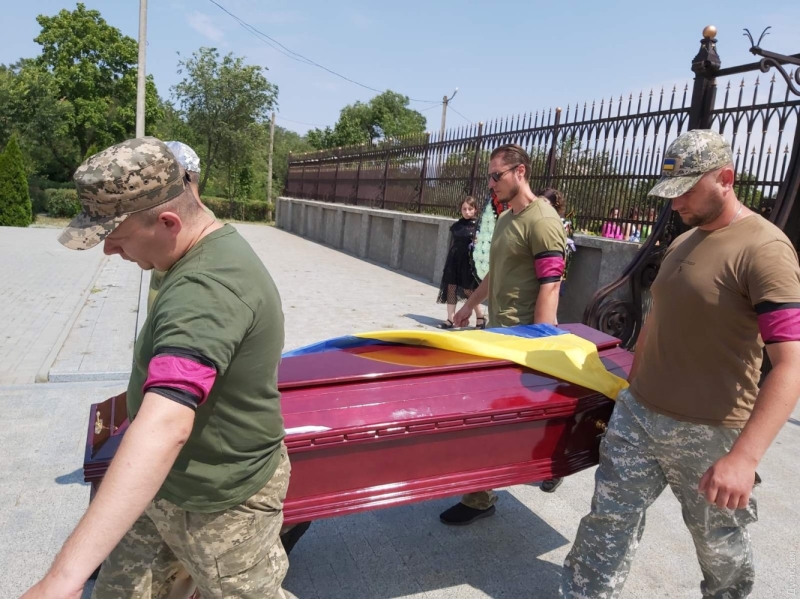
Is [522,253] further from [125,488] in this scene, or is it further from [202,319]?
[125,488]

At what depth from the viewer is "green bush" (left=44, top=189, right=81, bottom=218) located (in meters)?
24.2

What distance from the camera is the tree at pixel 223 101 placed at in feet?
95.3

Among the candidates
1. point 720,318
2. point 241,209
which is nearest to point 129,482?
point 720,318

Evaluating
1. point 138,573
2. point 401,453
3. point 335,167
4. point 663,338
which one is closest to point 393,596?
point 401,453

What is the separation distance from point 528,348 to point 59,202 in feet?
84.6

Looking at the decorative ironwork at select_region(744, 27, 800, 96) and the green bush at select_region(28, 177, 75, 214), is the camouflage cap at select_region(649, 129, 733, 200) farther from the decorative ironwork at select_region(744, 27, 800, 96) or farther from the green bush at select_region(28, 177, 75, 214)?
the green bush at select_region(28, 177, 75, 214)

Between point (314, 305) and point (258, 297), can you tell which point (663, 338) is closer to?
point (258, 297)

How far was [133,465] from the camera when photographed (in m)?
1.18

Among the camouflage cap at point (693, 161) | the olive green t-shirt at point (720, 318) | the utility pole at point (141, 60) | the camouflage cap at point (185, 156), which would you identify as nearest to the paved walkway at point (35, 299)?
the camouflage cap at point (185, 156)

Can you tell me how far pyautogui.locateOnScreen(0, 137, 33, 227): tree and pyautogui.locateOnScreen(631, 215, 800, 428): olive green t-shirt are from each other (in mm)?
21140

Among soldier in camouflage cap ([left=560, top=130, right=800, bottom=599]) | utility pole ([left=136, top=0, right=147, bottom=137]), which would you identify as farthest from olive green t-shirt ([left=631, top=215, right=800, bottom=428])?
utility pole ([left=136, top=0, right=147, bottom=137])

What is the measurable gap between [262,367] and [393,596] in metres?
1.52

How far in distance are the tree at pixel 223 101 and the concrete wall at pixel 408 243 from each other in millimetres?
6252

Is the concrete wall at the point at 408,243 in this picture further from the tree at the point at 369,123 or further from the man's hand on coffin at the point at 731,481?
the tree at the point at 369,123
